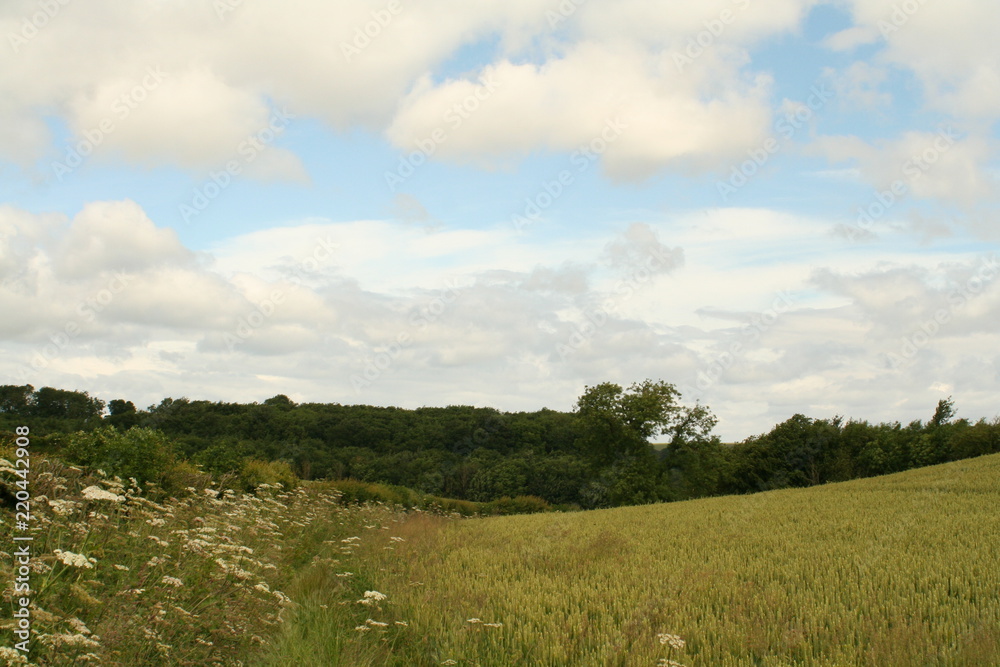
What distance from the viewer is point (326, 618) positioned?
8.02 metres

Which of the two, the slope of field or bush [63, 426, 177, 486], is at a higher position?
bush [63, 426, 177, 486]

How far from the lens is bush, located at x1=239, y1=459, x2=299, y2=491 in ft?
74.1

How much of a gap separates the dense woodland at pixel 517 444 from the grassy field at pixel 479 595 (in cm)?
877

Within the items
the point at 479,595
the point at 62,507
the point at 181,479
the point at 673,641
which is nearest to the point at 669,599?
the point at 673,641

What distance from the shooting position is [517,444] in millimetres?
88688

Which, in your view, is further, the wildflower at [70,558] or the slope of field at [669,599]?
the slope of field at [669,599]

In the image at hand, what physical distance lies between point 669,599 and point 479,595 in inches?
104

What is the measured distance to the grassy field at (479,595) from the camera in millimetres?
5578

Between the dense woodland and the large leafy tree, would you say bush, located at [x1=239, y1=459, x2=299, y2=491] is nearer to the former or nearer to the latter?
the dense woodland

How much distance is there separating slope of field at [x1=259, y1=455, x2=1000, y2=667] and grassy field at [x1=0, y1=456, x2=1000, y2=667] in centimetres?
4

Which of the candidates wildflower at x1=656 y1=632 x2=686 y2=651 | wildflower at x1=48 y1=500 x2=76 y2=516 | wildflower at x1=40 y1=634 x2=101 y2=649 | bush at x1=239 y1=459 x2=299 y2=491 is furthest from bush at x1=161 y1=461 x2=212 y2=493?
wildflower at x1=656 y1=632 x2=686 y2=651

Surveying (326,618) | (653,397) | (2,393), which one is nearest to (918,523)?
(326,618)

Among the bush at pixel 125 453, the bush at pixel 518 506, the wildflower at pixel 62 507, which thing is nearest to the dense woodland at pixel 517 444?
the bush at pixel 125 453

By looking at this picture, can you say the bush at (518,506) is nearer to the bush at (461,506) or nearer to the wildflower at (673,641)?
the bush at (461,506)
